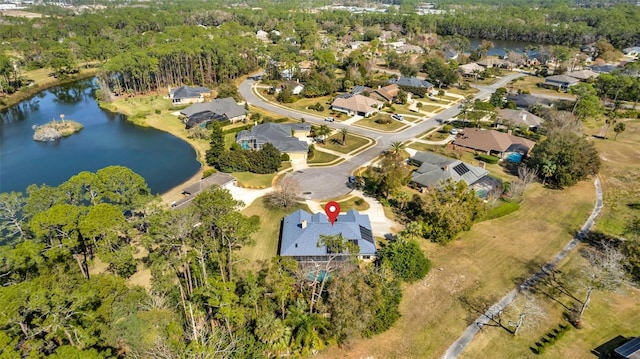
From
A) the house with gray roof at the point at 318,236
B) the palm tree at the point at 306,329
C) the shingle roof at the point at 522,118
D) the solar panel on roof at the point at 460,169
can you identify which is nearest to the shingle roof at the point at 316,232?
the house with gray roof at the point at 318,236

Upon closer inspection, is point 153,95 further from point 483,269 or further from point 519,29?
point 519,29

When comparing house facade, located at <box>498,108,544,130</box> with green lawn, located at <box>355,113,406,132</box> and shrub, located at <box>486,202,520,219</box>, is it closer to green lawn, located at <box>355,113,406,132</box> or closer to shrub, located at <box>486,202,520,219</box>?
green lawn, located at <box>355,113,406,132</box>

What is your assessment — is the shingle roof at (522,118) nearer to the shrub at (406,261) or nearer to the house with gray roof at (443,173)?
the house with gray roof at (443,173)

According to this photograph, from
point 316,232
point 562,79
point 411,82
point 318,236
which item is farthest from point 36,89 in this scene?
point 562,79

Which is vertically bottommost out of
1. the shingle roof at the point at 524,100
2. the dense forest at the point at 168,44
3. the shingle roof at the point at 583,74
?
the shingle roof at the point at 524,100

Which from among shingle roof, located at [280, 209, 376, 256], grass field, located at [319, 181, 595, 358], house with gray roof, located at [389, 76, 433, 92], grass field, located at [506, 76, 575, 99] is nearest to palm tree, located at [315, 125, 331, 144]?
shingle roof, located at [280, 209, 376, 256]
